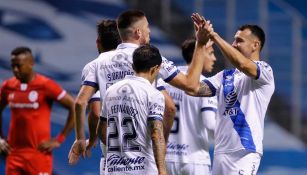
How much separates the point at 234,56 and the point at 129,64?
83 cm

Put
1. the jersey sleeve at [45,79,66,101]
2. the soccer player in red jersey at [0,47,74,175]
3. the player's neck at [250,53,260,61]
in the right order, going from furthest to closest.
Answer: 1. the jersey sleeve at [45,79,66,101]
2. the soccer player in red jersey at [0,47,74,175]
3. the player's neck at [250,53,260,61]

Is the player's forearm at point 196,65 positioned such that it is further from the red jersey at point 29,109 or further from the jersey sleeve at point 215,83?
the red jersey at point 29,109

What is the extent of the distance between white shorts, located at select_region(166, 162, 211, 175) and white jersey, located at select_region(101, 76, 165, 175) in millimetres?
2154

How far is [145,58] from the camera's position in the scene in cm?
664

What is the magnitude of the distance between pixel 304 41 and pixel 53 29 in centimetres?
378

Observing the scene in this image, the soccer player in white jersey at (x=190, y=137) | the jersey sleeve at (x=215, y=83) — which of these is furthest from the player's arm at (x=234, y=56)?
the soccer player in white jersey at (x=190, y=137)

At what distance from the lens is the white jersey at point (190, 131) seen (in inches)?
345

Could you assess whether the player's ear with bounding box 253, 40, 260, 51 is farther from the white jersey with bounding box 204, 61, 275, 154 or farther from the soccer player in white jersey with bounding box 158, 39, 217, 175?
the soccer player in white jersey with bounding box 158, 39, 217, 175

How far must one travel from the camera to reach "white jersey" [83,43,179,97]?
7215 millimetres

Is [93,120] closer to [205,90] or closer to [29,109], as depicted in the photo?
[205,90]

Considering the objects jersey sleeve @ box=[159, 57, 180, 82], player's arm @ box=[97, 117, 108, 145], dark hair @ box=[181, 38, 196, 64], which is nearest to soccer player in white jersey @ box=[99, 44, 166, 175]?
player's arm @ box=[97, 117, 108, 145]

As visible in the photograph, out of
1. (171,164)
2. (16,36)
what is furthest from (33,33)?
(171,164)

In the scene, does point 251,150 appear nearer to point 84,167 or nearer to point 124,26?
point 124,26

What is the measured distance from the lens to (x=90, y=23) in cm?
1388
